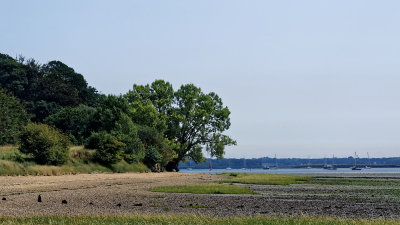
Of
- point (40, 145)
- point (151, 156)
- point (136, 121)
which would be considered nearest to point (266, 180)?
point (151, 156)

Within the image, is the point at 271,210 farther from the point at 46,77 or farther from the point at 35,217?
the point at 46,77

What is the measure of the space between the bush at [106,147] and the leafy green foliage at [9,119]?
41.7 ft

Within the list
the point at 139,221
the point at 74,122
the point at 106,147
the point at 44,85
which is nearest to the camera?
the point at 139,221

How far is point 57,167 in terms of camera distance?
137ft

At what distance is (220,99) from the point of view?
7844 cm

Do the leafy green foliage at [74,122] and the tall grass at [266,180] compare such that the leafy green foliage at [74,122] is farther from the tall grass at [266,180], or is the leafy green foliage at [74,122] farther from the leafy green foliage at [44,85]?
the tall grass at [266,180]

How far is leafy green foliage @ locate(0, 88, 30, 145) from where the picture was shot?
6191 centimetres

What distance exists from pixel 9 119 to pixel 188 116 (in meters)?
25.7

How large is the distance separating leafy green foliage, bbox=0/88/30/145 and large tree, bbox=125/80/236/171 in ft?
54.0

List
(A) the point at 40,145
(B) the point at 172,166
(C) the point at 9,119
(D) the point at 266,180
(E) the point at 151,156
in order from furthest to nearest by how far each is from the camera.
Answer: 1. (B) the point at 172,166
2. (C) the point at 9,119
3. (E) the point at 151,156
4. (D) the point at 266,180
5. (A) the point at 40,145

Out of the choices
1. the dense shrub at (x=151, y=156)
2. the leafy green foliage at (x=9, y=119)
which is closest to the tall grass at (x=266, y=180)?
the dense shrub at (x=151, y=156)

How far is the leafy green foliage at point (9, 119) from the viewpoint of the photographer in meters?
61.9

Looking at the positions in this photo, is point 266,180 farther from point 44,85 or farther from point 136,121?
point 44,85

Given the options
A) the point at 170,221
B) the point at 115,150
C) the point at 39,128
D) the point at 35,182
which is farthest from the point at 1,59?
the point at 170,221
